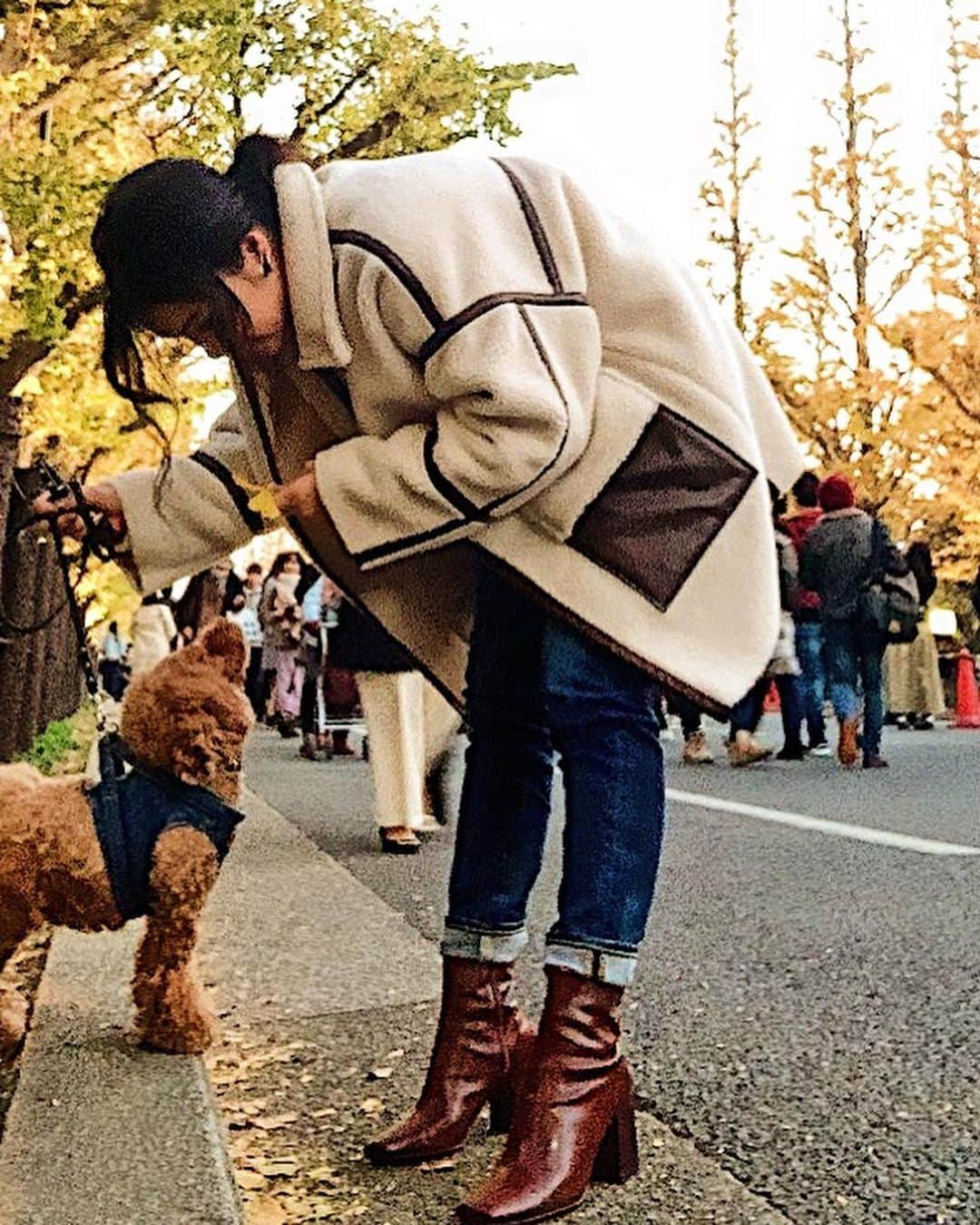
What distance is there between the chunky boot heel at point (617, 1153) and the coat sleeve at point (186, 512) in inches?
43.8

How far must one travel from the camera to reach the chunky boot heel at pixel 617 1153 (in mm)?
2221

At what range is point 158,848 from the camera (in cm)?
298

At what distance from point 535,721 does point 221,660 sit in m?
0.87

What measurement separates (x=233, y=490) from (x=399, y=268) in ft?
2.25

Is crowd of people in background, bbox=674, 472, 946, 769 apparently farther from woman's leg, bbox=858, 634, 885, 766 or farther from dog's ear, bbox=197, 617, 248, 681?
dog's ear, bbox=197, 617, 248, 681

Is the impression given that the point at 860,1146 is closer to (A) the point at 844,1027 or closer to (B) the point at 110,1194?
(A) the point at 844,1027

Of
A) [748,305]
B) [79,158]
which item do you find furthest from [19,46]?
[748,305]

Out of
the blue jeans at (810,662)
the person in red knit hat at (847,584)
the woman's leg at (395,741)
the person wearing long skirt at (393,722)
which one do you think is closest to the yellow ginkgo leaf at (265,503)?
the person wearing long skirt at (393,722)

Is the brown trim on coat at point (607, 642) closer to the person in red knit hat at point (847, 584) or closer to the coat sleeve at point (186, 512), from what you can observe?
the coat sleeve at point (186, 512)

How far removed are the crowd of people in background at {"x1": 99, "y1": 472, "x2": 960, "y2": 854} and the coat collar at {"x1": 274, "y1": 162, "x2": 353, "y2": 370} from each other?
144 inches

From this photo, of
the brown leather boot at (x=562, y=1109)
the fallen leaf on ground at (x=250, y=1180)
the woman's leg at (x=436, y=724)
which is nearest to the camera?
the brown leather boot at (x=562, y=1109)

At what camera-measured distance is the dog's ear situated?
305cm

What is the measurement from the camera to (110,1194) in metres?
2.12

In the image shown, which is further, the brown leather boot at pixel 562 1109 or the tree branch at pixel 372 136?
the tree branch at pixel 372 136
